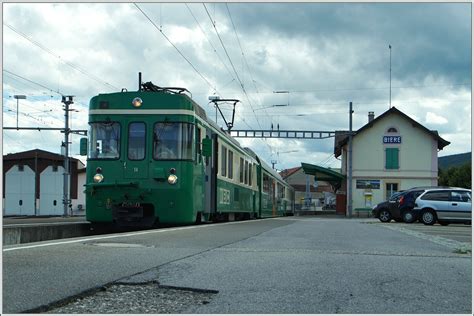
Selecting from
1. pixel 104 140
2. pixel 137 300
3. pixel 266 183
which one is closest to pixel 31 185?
pixel 266 183

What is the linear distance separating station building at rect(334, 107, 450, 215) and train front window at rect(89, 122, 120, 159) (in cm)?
3569

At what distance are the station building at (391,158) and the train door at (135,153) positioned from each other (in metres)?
35.5

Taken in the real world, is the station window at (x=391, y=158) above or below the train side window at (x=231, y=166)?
above

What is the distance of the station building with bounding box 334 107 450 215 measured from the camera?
48.7 m

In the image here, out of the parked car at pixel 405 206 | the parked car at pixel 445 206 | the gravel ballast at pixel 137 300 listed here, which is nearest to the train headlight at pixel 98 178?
the gravel ballast at pixel 137 300

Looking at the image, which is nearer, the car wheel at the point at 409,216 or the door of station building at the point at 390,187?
the car wheel at the point at 409,216

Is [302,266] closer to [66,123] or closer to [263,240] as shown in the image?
[263,240]

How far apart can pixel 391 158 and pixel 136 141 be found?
37.5 meters

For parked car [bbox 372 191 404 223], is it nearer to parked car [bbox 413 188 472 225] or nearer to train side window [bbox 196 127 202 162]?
parked car [bbox 413 188 472 225]

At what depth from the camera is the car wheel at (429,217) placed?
24.5m

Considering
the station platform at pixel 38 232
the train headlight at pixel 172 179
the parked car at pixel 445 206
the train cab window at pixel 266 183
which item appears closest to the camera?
the station platform at pixel 38 232

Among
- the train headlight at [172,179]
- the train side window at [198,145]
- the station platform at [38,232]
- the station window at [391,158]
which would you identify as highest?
the station window at [391,158]

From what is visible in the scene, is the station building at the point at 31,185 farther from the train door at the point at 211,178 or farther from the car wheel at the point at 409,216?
the train door at the point at 211,178

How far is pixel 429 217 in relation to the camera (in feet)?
80.5
